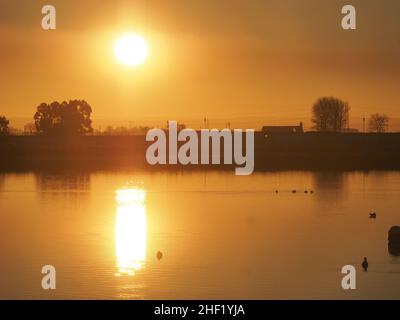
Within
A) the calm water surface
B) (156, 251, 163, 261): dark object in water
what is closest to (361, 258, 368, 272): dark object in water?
the calm water surface

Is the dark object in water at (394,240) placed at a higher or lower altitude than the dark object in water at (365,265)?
higher

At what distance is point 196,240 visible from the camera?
51.4m

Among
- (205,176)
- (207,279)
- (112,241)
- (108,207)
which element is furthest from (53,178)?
(207,279)

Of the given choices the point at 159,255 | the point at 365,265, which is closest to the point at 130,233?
the point at 159,255

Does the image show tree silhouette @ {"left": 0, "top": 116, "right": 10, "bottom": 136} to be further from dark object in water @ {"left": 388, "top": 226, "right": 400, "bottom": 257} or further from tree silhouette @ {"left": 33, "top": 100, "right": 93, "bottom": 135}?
dark object in water @ {"left": 388, "top": 226, "right": 400, "bottom": 257}

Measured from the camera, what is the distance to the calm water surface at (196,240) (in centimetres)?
3638

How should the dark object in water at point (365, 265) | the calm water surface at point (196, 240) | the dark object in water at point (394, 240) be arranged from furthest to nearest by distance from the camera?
1. the dark object in water at point (394, 240)
2. the dark object in water at point (365, 265)
3. the calm water surface at point (196, 240)

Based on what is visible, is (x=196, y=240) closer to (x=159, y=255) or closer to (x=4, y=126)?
(x=159, y=255)

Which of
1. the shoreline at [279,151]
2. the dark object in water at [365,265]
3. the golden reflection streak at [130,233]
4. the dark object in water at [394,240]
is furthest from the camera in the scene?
the shoreline at [279,151]

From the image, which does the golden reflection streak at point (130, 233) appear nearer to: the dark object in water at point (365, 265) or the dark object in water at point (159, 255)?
the dark object in water at point (159, 255)

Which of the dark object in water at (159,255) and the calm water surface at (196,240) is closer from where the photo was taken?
the calm water surface at (196,240)

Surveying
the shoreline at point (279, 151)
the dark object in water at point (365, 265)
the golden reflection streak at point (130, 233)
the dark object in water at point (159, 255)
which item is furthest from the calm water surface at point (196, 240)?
the shoreline at point (279, 151)

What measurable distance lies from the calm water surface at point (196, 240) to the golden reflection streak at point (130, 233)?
85 mm
